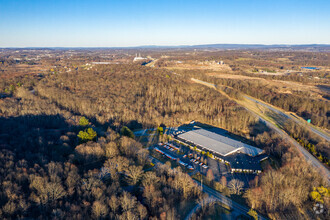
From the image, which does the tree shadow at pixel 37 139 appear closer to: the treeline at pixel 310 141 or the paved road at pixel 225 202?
the paved road at pixel 225 202

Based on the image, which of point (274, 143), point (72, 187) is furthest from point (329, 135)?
point (72, 187)

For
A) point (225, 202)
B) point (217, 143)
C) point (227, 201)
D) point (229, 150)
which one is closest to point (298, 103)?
point (217, 143)

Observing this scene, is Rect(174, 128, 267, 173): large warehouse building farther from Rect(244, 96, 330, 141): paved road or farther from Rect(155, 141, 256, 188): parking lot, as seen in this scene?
Rect(244, 96, 330, 141): paved road

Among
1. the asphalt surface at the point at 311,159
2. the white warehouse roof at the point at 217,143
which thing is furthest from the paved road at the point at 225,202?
the asphalt surface at the point at 311,159

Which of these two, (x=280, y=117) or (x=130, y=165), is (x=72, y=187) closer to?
(x=130, y=165)

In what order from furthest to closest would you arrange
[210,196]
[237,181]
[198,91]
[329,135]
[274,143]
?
[198,91] < [329,135] < [274,143] < [237,181] < [210,196]

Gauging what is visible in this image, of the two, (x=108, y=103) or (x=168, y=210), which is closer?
(x=168, y=210)
